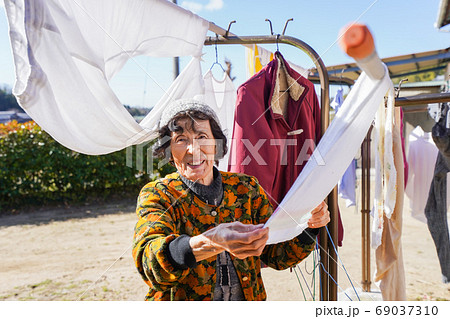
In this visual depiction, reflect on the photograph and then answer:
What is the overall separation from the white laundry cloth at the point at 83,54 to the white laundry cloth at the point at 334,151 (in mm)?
800

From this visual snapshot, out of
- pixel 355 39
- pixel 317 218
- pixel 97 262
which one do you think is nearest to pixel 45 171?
pixel 97 262

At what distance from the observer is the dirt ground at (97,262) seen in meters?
3.32

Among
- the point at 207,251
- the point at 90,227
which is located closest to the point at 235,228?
the point at 207,251

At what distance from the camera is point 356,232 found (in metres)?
5.20

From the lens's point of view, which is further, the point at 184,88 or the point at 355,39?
the point at 184,88

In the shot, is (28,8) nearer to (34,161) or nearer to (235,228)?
(235,228)

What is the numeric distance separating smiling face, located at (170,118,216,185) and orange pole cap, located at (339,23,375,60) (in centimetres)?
76

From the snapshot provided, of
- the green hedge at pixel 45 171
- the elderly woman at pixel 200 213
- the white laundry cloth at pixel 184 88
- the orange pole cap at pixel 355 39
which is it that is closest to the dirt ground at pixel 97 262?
the green hedge at pixel 45 171

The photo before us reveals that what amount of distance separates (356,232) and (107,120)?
478 cm

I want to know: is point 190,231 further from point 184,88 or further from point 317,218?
point 184,88

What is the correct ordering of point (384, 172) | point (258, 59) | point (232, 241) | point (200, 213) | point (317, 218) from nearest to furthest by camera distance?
point (232, 241) → point (200, 213) → point (317, 218) → point (384, 172) → point (258, 59)

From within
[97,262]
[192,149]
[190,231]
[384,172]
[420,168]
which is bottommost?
[97,262]

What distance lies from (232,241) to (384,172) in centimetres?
105

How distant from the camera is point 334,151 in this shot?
1378mm
